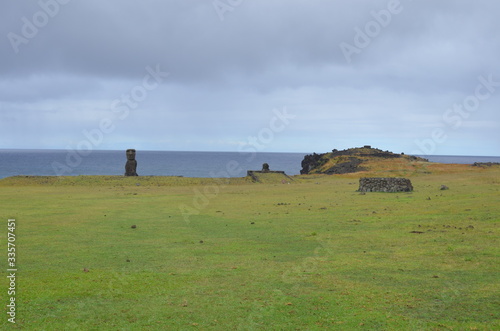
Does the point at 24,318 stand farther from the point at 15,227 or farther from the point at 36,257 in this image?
the point at 15,227

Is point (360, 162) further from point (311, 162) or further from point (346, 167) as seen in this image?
point (311, 162)

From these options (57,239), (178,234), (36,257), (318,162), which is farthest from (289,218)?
(318,162)

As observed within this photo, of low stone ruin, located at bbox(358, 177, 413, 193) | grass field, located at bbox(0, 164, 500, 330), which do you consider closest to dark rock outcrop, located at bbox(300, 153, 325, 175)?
low stone ruin, located at bbox(358, 177, 413, 193)

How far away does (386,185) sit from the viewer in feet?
119

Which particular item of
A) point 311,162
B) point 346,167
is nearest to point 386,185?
point 346,167

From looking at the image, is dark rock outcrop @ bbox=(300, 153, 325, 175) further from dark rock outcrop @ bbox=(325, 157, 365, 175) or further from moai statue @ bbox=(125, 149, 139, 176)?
moai statue @ bbox=(125, 149, 139, 176)

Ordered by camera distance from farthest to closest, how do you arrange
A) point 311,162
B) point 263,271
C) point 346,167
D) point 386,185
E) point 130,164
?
point 311,162 < point 346,167 < point 130,164 < point 386,185 < point 263,271

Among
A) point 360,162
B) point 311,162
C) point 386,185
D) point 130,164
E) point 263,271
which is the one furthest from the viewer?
point 311,162

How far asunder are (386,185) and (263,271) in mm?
26485

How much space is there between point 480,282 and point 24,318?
383 inches

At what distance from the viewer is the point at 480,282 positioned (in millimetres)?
10477

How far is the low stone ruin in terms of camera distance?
35938 mm

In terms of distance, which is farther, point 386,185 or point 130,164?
point 130,164

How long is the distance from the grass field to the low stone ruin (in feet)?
40.0
